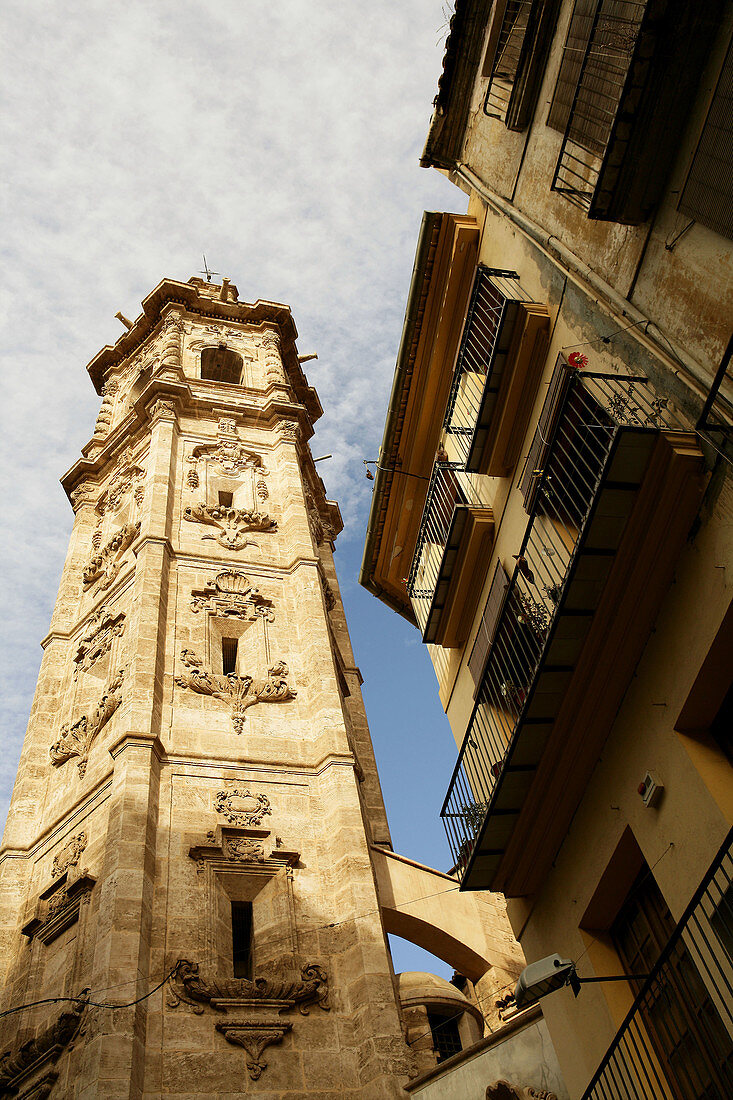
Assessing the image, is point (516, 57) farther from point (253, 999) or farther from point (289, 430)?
point (289, 430)

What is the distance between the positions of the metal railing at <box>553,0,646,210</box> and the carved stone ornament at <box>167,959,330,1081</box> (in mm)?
8809

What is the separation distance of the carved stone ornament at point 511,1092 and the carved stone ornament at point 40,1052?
429cm

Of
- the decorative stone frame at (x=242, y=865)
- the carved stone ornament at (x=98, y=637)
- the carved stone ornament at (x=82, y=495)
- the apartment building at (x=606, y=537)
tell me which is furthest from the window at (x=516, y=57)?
the carved stone ornament at (x=82, y=495)

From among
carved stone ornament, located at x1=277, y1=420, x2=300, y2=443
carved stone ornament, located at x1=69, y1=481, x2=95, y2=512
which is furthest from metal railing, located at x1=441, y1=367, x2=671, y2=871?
carved stone ornament, located at x1=69, y1=481, x2=95, y2=512

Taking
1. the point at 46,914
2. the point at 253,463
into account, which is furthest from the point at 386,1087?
the point at 253,463

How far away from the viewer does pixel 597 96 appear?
912 centimetres

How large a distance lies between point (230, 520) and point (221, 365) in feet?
35.7

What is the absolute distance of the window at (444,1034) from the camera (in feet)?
46.3

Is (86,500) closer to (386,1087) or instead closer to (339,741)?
Result: (339,741)

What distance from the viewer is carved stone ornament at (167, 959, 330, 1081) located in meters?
10.7

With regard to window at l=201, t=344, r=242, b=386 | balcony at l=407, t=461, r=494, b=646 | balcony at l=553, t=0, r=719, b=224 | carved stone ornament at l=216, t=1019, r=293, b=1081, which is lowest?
carved stone ornament at l=216, t=1019, r=293, b=1081

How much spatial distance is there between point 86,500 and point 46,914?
44.0 ft

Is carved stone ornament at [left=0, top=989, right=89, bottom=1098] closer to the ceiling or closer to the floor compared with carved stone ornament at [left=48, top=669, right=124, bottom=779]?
closer to the floor

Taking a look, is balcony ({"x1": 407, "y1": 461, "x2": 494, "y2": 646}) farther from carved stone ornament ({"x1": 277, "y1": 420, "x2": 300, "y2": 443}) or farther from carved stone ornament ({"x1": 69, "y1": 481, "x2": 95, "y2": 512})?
carved stone ornament ({"x1": 69, "y1": 481, "x2": 95, "y2": 512})
